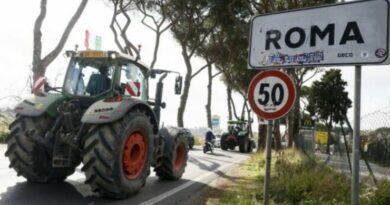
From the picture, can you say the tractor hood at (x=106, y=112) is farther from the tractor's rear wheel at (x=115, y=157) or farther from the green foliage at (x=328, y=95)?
the green foliage at (x=328, y=95)

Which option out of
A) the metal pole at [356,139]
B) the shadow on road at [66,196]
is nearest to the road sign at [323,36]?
the metal pole at [356,139]

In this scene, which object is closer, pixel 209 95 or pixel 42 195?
pixel 42 195

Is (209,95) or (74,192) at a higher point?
(209,95)

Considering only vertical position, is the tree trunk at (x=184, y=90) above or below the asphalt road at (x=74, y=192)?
above

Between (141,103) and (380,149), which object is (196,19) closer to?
(380,149)

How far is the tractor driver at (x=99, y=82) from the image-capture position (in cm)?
845

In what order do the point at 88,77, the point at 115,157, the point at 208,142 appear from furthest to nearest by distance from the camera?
the point at 208,142 → the point at 88,77 → the point at 115,157

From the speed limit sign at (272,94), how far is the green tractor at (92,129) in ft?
8.01

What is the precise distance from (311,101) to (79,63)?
164 feet

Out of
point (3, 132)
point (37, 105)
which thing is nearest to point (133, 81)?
point (37, 105)

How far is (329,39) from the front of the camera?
202 inches

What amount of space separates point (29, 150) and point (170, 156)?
3.14 meters

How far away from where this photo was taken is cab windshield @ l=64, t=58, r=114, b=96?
27.8 feet

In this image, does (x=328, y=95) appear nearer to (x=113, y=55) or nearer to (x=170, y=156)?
(x=170, y=156)
